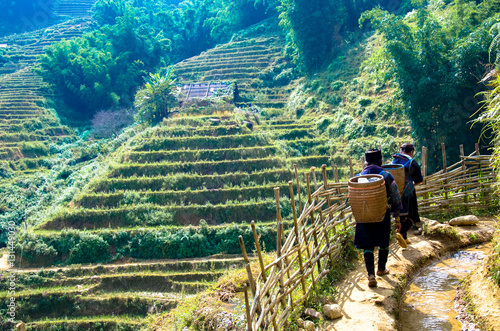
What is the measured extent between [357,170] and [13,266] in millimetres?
12275

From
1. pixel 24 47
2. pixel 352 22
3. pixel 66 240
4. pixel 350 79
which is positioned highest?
pixel 24 47

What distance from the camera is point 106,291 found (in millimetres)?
10852

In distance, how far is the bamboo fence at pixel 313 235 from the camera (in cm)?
325

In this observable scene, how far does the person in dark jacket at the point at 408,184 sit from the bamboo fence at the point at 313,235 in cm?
70

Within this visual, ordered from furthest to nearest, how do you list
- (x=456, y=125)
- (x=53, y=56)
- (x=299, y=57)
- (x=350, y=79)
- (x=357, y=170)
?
1. (x=53, y=56)
2. (x=299, y=57)
3. (x=350, y=79)
4. (x=357, y=170)
5. (x=456, y=125)

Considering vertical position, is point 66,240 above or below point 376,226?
below

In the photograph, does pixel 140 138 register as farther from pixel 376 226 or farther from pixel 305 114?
pixel 376 226

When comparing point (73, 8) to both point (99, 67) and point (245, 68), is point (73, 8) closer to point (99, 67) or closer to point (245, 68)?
point (99, 67)

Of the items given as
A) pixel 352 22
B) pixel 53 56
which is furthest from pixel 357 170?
pixel 53 56

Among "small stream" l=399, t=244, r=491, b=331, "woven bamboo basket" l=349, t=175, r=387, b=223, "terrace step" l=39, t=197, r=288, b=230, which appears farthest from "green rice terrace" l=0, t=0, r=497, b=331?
"small stream" l=399, t=244, r=491, b=331

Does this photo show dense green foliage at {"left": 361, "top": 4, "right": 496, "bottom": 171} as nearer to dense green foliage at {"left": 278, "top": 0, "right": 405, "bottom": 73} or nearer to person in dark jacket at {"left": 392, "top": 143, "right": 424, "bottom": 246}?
person in dark jacket at {"left": 392, "top": 143, "right": 424, "bottom": 246}

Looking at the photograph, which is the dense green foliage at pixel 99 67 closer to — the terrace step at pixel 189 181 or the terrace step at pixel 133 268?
the terrace step at pixel 189 181

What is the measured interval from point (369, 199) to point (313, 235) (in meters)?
1.00

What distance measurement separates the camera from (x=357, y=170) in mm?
13586
